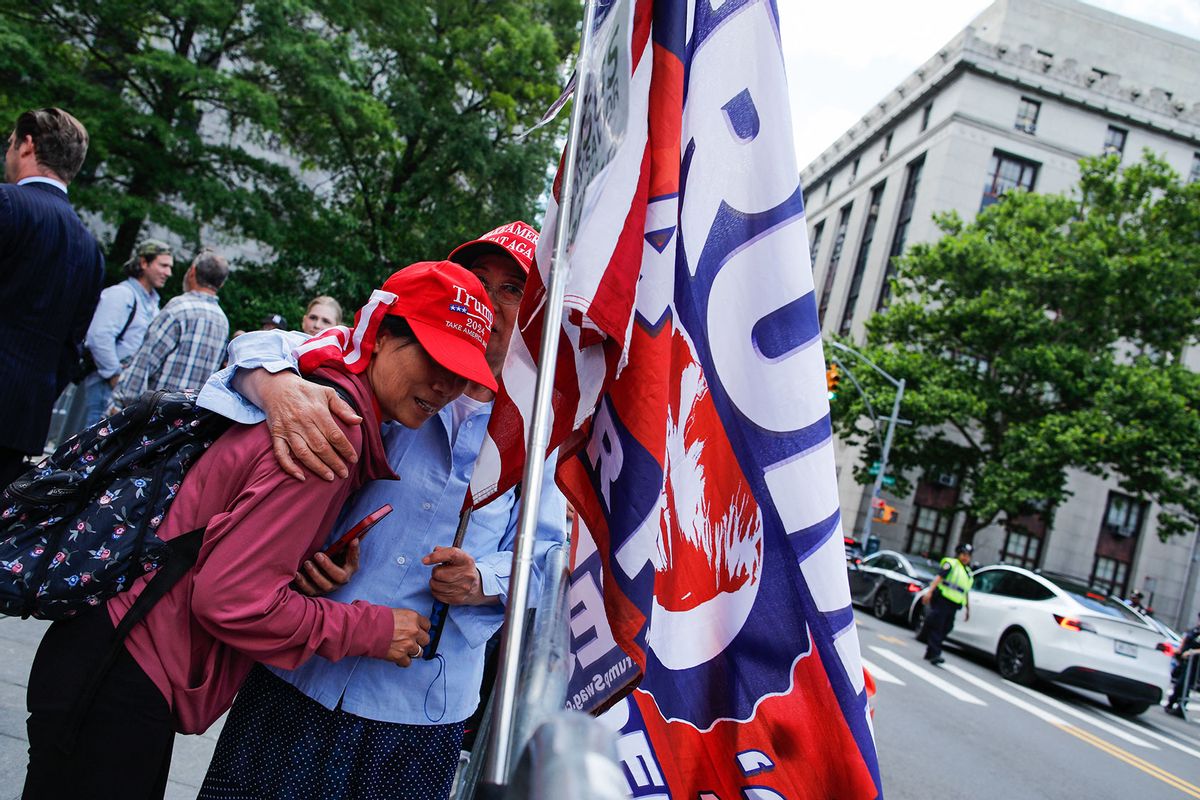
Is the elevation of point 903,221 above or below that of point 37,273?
above

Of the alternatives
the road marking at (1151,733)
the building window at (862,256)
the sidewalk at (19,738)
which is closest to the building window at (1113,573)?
the building window at (862,256)

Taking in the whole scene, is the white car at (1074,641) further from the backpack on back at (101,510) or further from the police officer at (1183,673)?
the backpack on back at (101,510)

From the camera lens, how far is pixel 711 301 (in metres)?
1.53

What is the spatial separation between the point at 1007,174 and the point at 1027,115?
2964 millimetres

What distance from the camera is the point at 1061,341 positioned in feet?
83.5

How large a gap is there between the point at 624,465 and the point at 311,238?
1684cm

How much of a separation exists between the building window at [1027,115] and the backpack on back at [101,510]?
43.8 meters

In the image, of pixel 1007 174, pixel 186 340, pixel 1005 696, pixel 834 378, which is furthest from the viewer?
pixel 1007 174

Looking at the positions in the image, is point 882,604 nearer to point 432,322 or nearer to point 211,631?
point 432,322

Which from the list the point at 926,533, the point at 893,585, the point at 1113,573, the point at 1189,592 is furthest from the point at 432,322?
the point at 1113,573

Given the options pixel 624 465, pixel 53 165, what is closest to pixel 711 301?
pixel 624 465

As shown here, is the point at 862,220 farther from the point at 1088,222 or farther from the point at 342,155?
the point at 342,155

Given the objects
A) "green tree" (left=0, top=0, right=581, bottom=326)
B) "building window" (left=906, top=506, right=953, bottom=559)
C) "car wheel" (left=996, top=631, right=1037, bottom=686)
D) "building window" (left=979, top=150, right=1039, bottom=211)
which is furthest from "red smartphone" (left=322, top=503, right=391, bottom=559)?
"building window" (left=979, top=150, right=1039, bottom=211)

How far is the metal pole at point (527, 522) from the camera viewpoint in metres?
0.93
